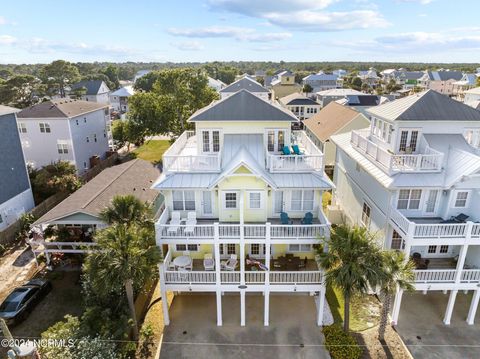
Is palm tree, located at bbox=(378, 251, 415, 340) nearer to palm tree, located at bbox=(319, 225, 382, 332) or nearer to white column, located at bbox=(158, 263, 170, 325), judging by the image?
palm tree, located at bbox=(319, 225, 382, 332)

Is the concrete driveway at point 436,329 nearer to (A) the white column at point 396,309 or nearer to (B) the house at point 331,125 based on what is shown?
(A) the white column at point 396,309

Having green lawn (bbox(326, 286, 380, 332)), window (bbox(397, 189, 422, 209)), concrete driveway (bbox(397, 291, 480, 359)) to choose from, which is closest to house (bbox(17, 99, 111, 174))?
green lawn (bbox(326, 286, 380, 332))

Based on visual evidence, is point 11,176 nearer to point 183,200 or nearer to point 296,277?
point 183,200

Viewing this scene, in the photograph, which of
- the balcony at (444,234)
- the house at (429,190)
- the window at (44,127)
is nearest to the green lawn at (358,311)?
the house at (429,190)

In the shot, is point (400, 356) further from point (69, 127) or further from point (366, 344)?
point (69, 127)

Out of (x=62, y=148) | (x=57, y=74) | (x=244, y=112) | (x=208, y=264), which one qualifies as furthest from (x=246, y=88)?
(x=57, y=74)
